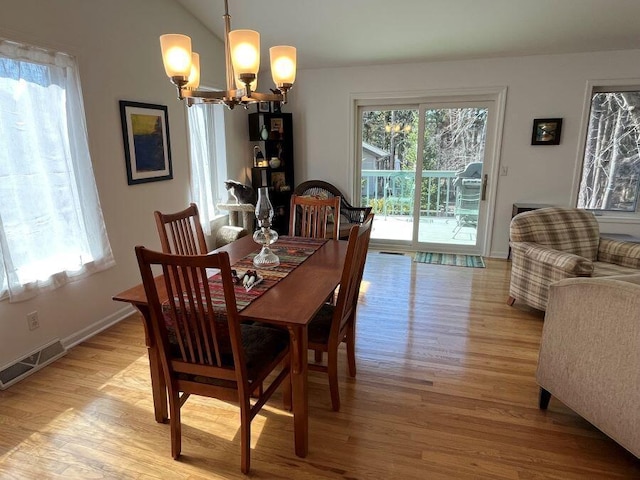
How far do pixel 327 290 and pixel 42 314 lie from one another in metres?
2.04

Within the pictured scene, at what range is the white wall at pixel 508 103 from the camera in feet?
14.0

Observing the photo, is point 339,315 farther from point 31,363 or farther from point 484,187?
point 484,187

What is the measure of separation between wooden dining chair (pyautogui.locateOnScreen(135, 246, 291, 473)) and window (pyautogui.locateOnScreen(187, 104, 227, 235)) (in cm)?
269

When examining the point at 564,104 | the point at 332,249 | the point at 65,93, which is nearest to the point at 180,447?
the point at 332,249

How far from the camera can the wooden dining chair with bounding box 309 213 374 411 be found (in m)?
1.86

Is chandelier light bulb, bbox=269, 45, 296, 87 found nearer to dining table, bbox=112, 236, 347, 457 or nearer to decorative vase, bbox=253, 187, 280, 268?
decorative vase, bbox=253, 187, 280, 268

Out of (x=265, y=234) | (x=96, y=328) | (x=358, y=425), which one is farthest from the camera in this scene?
(x=96, y=328)

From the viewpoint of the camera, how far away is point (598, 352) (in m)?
1.75

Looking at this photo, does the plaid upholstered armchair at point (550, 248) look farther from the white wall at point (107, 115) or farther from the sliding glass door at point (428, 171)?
the white wall at point (107, 115)

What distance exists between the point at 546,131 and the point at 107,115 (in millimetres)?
4368

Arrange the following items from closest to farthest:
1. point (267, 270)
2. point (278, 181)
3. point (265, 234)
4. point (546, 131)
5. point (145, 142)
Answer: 1. point (267, 270)
2. point (265, 234)
3. point (145, 142)
4. point (546, 131)
5. point (278, 181)

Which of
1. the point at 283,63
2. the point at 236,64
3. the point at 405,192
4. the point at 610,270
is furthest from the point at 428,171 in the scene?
the point at 236,64

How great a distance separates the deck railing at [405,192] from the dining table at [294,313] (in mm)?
3230

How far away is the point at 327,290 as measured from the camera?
1863 mm
